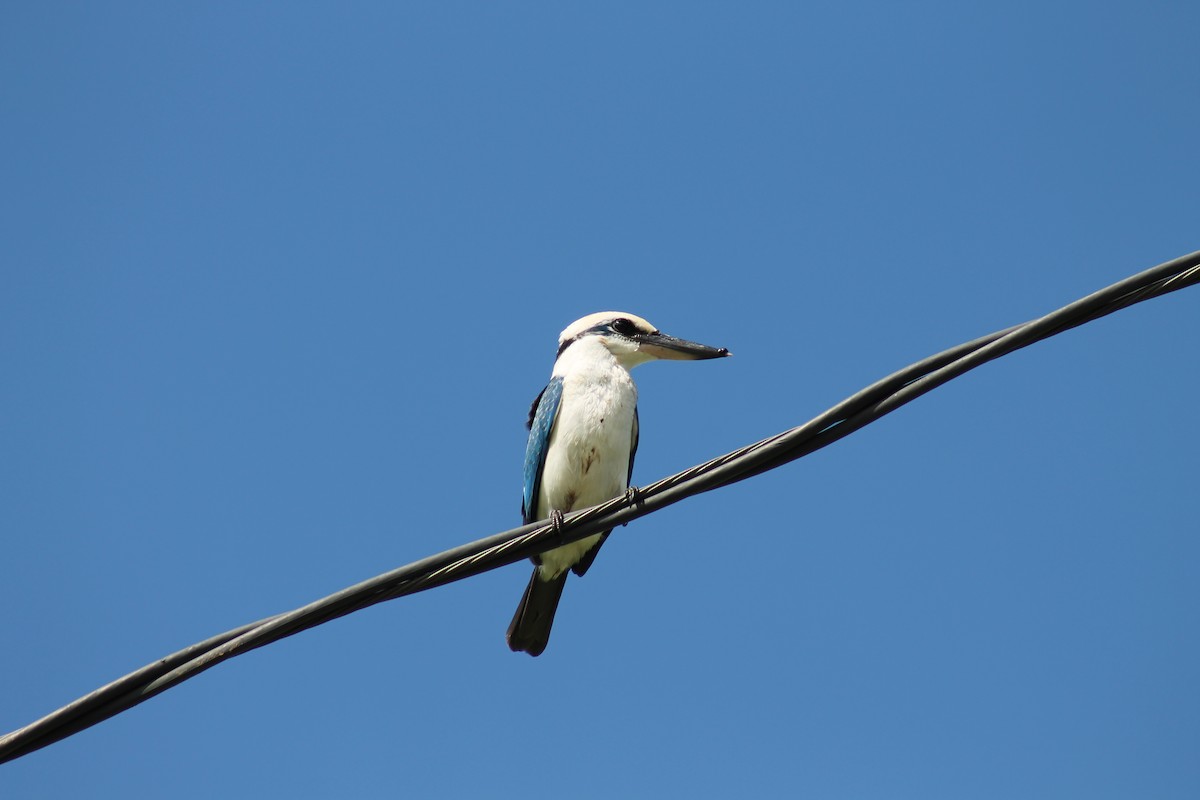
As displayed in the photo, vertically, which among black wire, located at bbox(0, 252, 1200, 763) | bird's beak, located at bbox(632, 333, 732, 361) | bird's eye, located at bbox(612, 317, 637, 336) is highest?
bird's eye, located at bbox(612, 317, 637, 336)

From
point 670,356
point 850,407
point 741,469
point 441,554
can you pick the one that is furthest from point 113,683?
point 670,356

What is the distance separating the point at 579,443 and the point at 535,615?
38.0 inches

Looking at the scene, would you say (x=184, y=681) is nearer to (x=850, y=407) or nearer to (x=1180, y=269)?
(x=850, y=407)

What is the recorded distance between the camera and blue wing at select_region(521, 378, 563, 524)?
20.3 ft

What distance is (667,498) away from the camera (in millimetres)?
3760

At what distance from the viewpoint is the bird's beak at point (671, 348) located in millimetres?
6492

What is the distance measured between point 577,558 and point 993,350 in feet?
10.7

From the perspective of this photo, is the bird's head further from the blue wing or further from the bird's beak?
the blue wing

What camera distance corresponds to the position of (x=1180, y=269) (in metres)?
3.39

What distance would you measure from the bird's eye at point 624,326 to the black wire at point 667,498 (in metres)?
2.86

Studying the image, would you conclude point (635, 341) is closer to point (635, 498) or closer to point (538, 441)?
point (538, 441)

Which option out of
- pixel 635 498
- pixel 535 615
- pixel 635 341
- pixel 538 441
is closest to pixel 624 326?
pixel 635 341

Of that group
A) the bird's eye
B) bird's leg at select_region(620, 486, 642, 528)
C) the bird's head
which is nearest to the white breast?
the bird's head

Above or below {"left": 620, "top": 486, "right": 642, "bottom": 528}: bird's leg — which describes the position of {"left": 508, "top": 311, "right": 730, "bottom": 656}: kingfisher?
above
